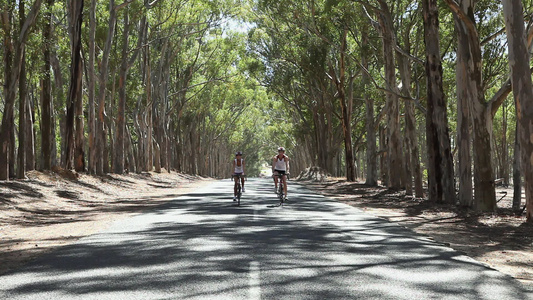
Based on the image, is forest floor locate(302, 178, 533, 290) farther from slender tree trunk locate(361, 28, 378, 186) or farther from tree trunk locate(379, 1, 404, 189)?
slender tree trunk locate(361, 28, 378, 186)

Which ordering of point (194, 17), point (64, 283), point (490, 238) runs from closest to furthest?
A: point (64, 283)
point (490, 238)
point (194, 17)

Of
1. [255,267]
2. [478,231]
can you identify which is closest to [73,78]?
[478,231]

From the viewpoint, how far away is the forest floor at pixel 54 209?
10.2m

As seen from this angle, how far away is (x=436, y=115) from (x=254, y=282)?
12.8m

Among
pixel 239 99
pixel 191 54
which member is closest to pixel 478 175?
pixel 191 54

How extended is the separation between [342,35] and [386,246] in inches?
975

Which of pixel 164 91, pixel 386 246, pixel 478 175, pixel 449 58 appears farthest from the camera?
pixel 164 91

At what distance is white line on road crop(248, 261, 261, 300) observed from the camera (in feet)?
19.9

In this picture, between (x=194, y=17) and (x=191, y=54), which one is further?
(x=191, y=54)

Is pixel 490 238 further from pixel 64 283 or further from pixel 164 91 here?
pixel 164 91

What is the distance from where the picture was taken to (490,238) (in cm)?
1152

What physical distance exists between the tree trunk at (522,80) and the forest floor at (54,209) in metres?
9.37

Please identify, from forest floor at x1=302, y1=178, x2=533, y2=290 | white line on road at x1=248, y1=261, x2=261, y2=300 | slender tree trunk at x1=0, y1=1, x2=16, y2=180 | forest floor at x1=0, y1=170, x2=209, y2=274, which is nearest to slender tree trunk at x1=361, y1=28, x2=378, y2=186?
forest floor at x1=302, y1=178, x2=533, y2=290

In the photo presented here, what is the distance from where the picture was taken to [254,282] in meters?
6.65
